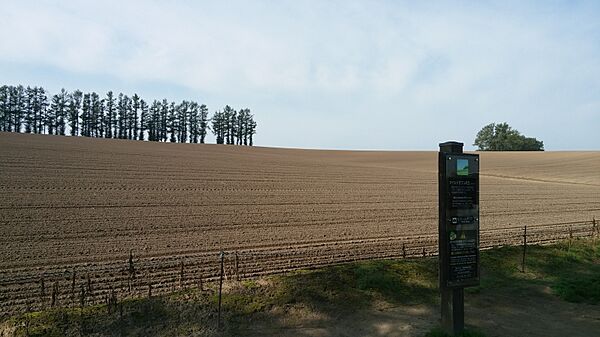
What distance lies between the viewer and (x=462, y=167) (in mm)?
6074

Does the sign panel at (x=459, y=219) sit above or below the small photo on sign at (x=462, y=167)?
below

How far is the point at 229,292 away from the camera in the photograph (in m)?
6.85

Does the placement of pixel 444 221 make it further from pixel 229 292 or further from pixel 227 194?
pixel 227 194

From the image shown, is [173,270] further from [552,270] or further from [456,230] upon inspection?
[552,270]

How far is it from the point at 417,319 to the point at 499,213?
19.9 metres

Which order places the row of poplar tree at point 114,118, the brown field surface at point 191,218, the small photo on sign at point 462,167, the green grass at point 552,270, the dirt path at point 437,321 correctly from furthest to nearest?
the row of poplar tree at point 114,118
the brown field surface at point 191,218
the green grass at point 552,270
the small photo on sign at point 462,167
the dirt path at point 437,321

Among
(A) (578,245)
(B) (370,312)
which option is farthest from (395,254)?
(B) (370,312)

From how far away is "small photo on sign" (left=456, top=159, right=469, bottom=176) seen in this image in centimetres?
604

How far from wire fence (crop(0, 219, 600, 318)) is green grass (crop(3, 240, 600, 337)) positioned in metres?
0.47

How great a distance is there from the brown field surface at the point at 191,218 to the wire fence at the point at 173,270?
5 centimetres

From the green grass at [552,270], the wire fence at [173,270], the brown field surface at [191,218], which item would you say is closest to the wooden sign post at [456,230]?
the green grass at [552,270]

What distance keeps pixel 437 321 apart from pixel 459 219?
1476mm

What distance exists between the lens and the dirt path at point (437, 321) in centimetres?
582

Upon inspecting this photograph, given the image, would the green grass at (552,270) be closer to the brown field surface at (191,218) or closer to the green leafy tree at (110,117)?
the brown field surface at (191,218)
